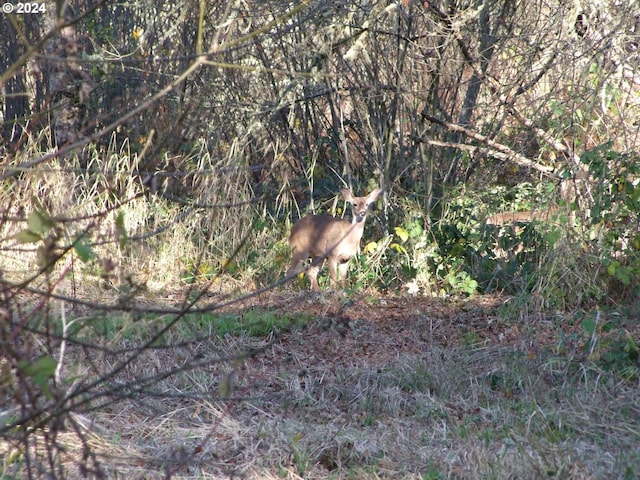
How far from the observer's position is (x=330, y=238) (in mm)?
8805

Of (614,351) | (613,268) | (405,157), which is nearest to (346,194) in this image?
(405,157)

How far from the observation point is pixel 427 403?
5.25 metres

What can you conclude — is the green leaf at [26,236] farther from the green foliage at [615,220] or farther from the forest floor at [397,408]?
the green foliage at [615,220]

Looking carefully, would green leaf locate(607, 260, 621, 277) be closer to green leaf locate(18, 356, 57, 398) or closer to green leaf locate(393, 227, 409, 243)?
green leaf locate(393, 227, 409, 243)

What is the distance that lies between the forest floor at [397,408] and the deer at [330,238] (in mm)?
1632

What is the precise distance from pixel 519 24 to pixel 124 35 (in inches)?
241

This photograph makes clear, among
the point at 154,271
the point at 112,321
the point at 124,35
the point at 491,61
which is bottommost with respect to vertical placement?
the point at 154,271

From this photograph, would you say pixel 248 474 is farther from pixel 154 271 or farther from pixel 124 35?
pixel 124 35

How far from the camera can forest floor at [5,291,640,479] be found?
4.30 m

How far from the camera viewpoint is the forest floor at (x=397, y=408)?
4.30 meters

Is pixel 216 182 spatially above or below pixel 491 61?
below

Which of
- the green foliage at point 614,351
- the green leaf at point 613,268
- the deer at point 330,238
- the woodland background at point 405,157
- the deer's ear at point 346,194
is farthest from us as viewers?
the deer's ear at point 346,194

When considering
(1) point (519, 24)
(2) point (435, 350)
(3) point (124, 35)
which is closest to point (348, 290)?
(2) point (435, 350)

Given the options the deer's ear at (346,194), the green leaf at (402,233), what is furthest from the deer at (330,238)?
the green leaf at (402,233)
